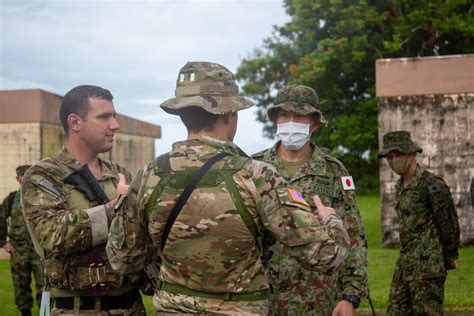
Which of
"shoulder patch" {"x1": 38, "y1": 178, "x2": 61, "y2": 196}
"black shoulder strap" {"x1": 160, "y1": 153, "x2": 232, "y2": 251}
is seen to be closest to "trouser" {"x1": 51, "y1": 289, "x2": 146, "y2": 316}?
"shoulder patch" {"x1": 38, "y1": 178, "x2": 61, "y2": 196}

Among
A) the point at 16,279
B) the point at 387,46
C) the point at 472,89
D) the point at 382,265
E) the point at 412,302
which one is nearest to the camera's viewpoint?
the point at 412,302

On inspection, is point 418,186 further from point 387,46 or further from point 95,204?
point 387,46

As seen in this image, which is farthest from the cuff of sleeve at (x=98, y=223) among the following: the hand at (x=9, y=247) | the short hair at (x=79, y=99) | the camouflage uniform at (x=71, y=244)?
the hand at (x=9, y=247)

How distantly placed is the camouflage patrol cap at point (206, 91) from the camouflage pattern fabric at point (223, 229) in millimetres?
146

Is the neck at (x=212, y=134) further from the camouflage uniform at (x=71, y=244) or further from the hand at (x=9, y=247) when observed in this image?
the hand at (x=9, y=247)

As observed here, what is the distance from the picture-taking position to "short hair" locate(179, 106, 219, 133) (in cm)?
289

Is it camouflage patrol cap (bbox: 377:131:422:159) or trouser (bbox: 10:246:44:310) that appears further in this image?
trouser (bbox: 10:246:44:310)

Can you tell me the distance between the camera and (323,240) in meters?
2.74

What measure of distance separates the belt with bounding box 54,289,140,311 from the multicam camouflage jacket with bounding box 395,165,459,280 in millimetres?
3248

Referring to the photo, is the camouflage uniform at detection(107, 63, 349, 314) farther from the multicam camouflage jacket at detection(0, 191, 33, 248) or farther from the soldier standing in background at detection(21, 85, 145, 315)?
the multicam camouflage jacket at detection(0, 191, 33, 248)

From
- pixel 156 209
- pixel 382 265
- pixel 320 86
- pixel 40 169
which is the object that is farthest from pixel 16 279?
pixel 320 86

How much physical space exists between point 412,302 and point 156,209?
3881 mm

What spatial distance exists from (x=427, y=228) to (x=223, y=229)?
3.77 meters

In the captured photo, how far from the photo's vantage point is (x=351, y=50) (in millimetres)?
25406
